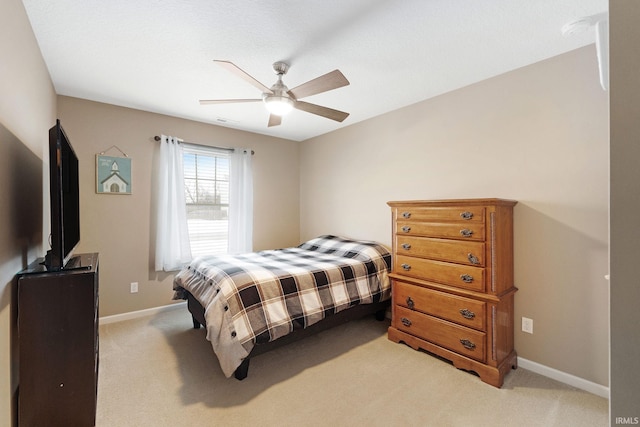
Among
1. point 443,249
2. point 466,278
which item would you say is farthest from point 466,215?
point 466,278

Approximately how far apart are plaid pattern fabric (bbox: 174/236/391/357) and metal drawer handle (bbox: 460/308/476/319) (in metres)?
0.91

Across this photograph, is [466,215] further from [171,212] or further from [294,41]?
[171,212]

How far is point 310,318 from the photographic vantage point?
2.39m

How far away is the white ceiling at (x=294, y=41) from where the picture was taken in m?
1.70

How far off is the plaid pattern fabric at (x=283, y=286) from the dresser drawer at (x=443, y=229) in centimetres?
63

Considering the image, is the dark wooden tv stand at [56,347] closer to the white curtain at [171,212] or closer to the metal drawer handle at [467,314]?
the white curtain at [171,212]

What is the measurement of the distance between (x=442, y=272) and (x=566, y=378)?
1152mm

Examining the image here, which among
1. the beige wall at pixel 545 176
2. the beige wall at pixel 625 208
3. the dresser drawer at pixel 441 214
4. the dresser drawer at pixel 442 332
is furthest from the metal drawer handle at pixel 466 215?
the beige wall at pixel 625 208

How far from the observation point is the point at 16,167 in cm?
152

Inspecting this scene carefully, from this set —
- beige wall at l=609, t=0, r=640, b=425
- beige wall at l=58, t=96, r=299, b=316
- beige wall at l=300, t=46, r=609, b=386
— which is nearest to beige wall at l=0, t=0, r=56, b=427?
beige wall at l=58, t=96, r=299, b=316

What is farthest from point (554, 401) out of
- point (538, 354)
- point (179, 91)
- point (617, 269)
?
point (179, 91)

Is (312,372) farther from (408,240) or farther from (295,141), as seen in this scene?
(295,141)

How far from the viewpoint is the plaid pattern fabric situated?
2102mm

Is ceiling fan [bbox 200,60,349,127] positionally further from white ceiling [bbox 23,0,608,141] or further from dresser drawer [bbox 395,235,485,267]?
dresser drawer [bbox 395,235,485,267]
